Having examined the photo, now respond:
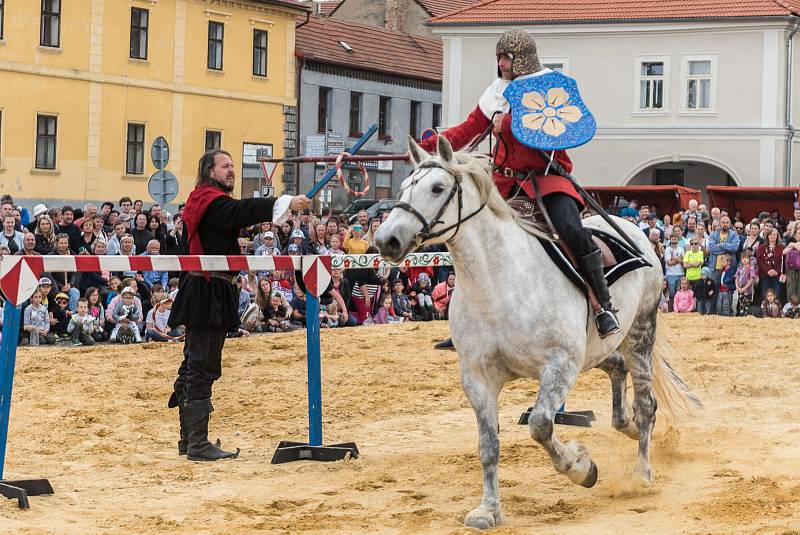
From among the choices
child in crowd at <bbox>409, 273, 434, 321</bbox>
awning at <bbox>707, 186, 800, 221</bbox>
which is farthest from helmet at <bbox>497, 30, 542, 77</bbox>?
awning at <bbox>707, 186, 800, 221</bbox>

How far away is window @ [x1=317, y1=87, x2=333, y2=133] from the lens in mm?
47562

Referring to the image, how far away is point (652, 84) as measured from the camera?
41.7 meters

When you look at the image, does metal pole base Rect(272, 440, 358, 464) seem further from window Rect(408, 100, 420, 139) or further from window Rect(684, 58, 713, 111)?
window Rect(408, 100, 420, 139)

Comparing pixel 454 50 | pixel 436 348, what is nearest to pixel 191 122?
pixel 454 50

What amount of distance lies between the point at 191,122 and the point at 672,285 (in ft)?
79.8

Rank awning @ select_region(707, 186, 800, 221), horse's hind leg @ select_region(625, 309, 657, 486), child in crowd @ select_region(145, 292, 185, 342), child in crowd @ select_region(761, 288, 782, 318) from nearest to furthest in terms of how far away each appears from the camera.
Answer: horse's hind leg @ select_region(625, 309, 657, 486)
child in crowd @ select_region(145, 292, 185, 342)
child in crowd @ select_region(761, 288, 782, 318)
awning @ select_region(707, 186, 800, 221)

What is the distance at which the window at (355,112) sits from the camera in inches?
1940

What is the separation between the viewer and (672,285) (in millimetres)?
21516

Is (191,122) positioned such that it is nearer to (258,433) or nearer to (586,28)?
(586,28)

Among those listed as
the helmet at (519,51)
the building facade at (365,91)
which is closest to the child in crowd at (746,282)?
the helmet at (519,51)

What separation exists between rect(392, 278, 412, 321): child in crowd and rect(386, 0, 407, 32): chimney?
127ft

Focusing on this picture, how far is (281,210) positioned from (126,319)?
311 inches

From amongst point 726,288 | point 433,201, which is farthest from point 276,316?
point 433,201

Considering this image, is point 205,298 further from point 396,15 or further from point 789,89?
point 396,15
